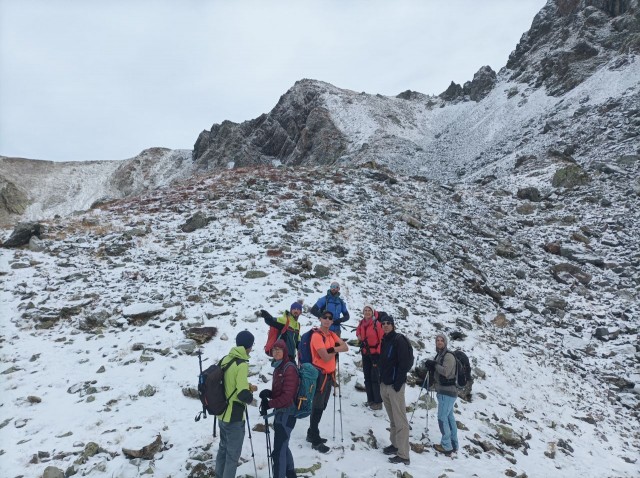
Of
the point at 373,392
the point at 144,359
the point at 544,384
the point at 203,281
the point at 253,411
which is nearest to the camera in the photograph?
the point at 253,411

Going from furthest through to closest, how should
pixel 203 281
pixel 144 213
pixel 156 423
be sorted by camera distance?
pixel 144 213, pixel 203 281, pixel 156 423

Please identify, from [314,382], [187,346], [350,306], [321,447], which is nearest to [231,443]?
[314,382]

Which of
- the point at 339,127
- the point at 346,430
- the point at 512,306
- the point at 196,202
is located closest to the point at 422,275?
the point at 512,306

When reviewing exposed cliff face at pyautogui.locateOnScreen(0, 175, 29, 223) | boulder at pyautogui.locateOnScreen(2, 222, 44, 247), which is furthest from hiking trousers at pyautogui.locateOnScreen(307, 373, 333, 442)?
exposed cliff face at pyautogui.locateOnScreen(0, 175, 29, 223)

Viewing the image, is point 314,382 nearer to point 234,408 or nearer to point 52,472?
point 234,408

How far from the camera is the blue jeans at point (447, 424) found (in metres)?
7.86

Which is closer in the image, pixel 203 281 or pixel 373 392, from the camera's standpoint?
pixel 373 392

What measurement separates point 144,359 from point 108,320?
270cm

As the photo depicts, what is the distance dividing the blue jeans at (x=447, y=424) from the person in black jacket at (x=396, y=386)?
89 centimetres

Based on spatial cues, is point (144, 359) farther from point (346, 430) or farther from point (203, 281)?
point (346, 430)

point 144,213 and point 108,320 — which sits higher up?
point 144,213

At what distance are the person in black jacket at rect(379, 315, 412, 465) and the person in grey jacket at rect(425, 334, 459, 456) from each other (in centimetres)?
91

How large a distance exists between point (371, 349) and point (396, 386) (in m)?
1.30

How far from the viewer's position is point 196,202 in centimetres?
2334
